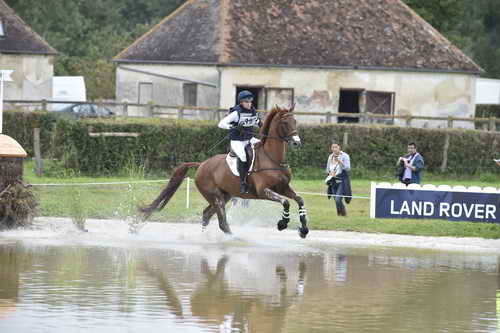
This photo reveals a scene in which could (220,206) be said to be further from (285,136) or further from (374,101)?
(374,101)

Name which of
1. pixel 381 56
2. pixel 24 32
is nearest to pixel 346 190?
pixel 381 56

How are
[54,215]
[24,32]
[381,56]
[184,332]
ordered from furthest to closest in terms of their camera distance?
1. [24,32]
2. [381,56]
3. [54,215]
4. [184,332]

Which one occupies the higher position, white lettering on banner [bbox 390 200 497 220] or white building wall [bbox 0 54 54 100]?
white building wall [bbox 0 54 54 100]

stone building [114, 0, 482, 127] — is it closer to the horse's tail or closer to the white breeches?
the horse's tail

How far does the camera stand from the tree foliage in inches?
2859

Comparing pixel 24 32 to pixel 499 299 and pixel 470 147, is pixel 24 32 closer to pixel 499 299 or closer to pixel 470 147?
pixel 470 147

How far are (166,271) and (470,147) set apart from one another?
20123 mm

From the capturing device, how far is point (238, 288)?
14078 mm

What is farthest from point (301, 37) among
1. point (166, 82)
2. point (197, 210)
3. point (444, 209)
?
point (444, 209)

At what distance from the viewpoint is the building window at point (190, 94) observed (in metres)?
44.2

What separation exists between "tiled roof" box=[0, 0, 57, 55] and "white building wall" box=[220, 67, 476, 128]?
512 inches

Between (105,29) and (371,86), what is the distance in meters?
43.9

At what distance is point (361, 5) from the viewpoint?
46.1 meters

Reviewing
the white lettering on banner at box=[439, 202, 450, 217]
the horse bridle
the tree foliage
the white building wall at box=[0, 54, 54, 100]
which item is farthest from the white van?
the horse bridle
